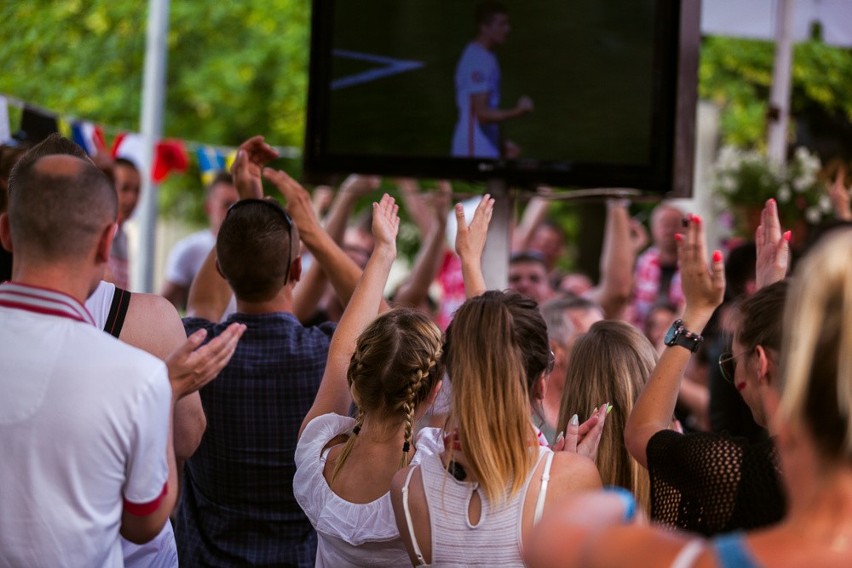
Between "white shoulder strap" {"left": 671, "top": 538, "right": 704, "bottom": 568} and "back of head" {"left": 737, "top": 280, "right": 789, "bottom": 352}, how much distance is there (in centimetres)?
96

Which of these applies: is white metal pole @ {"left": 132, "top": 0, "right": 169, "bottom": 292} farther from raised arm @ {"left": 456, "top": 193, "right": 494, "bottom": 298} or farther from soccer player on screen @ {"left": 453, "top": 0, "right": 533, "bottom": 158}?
raised arm @ {"left": 456, "top": 193, "right": 494, "bottom": 298}

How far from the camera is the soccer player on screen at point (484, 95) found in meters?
4.32

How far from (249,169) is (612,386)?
1.57 m

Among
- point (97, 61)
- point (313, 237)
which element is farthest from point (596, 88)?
point (97, 61)

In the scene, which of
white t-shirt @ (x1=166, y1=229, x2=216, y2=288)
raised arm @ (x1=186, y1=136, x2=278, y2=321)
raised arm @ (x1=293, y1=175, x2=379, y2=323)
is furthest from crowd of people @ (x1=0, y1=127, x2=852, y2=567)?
white t-shirt @ (x1=166, y1=229, x2=216, y2=288)

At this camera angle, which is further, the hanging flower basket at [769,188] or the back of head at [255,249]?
the hanging flower basket at [769,188]

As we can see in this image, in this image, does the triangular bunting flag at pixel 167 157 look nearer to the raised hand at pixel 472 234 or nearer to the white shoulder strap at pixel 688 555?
the raised hand at pixel 472 234

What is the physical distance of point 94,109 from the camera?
42.0 ft

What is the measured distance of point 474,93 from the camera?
4.35m

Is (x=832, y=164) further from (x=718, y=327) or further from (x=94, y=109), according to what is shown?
(x=94, y=109)

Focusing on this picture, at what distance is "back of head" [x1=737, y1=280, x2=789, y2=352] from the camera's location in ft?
8.10

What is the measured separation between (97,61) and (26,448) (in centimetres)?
936

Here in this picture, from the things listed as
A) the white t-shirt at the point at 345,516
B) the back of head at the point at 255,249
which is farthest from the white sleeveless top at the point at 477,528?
the back of head at the point at 255,249

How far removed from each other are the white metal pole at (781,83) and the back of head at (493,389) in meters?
5.48
